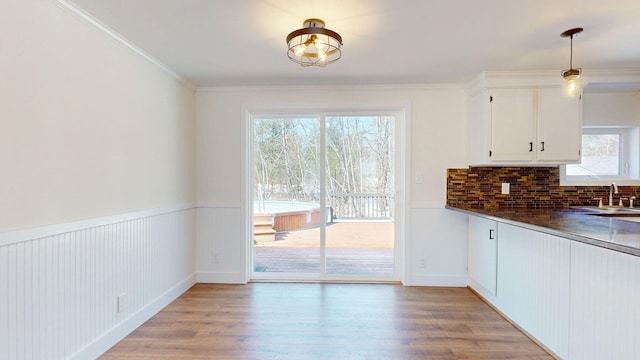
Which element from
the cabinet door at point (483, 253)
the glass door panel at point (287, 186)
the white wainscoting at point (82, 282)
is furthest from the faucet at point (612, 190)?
the white wainscoting at point (82, 282)

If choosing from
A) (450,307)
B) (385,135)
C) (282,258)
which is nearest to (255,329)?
(282,258)

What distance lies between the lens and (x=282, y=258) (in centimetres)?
375

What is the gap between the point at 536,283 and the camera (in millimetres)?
2223

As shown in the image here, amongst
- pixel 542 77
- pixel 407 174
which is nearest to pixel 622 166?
pixel 542 77

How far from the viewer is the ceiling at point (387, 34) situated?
1.83m

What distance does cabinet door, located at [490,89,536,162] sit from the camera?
9.52 feet

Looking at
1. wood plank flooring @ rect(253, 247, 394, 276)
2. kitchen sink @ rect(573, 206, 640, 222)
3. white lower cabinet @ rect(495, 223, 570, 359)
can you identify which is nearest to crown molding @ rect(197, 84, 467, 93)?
white lower cabinet @ rect(495, 223, 570, 359)

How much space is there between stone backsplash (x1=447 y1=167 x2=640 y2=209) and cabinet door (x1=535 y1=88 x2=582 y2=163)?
360 millimetres

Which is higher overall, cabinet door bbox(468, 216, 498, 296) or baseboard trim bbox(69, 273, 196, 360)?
cabinet door bbox(468, 216, 498, 296)

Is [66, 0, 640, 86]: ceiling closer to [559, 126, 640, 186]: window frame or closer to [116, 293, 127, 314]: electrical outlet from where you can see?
[559, 126, 640, 186]: window frame

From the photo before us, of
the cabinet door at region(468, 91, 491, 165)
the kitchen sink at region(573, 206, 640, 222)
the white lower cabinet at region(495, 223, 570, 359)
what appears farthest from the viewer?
the cabinet door at region(468, 91, 491, 165)

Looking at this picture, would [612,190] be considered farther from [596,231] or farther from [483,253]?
[596,231]

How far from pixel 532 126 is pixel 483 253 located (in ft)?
4.33

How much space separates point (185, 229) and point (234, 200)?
595 mm
